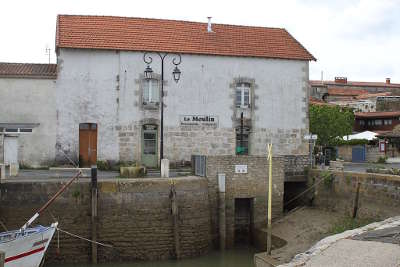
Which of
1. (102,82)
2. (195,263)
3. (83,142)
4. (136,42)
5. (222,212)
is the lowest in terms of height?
(195,263)

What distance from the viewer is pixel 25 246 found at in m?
15.1

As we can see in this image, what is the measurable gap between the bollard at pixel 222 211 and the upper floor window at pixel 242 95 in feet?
26.0

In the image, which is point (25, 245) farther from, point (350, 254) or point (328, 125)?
point (328, 125)

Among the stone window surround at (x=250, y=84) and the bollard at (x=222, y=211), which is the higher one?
the stone window surround at (x=250, y=84)

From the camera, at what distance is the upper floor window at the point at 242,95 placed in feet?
92.0

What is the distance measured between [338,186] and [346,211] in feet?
4.00

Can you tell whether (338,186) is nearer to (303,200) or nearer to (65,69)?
(303,200)

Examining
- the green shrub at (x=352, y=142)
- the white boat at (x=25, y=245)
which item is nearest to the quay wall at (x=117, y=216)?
the white boat at (x=25, y=245)

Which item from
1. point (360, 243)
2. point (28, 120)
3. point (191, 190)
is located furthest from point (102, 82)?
point (360, 243)

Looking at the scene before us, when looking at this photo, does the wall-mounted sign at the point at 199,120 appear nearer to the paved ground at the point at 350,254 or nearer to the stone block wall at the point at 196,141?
the stone block wall at the point at 196,141

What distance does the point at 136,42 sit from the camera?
26.9 metres

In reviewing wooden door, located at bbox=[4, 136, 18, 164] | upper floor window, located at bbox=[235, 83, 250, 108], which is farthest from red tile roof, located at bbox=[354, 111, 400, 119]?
wooden door, located at bbox=[4, 136, 18, 164]

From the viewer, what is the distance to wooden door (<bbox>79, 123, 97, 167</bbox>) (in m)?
26.0

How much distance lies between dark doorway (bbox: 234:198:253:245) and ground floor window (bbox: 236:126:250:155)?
5648 millimetres
